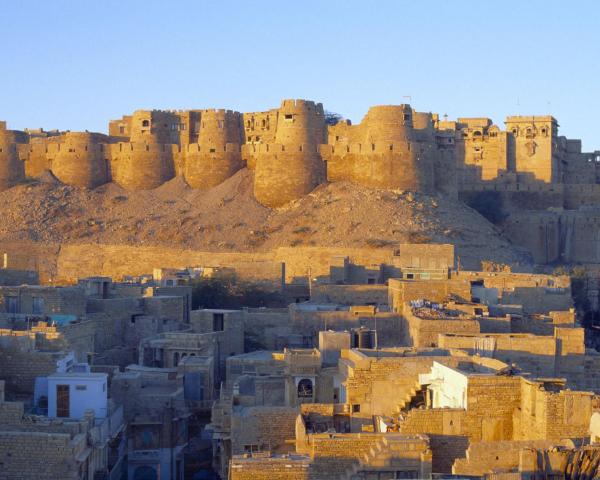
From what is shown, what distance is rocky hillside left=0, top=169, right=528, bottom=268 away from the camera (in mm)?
37938

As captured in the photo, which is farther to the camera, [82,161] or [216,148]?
[82,161]

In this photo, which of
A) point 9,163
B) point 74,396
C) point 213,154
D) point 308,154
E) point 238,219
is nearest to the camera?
point 74,396

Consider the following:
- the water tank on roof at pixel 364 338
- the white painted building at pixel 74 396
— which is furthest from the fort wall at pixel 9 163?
the white painted building at pixel 74 396

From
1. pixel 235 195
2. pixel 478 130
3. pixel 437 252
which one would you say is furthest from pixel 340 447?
pixel 478 130

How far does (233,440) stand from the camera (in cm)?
1536

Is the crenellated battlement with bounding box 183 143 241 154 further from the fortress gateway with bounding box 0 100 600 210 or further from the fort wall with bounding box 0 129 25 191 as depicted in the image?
the fort wall with bounding box 0 129 25 191

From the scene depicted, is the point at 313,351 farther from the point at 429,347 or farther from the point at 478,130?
the point at 478,130

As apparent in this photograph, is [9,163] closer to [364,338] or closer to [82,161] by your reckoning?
[82,161]

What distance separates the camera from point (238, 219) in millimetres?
40625

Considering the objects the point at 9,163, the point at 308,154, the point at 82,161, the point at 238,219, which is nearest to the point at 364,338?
the point at 238,219

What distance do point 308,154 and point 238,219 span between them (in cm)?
304

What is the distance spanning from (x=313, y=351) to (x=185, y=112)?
27838 mm

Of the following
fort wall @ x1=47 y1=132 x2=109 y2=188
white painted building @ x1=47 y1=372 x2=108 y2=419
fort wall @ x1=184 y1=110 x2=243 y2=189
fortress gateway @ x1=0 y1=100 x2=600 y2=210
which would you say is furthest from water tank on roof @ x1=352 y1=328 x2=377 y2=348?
fort wall @ x1=47 y1=132 x2=109 y2=188

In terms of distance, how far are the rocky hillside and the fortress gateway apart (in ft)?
1.80
